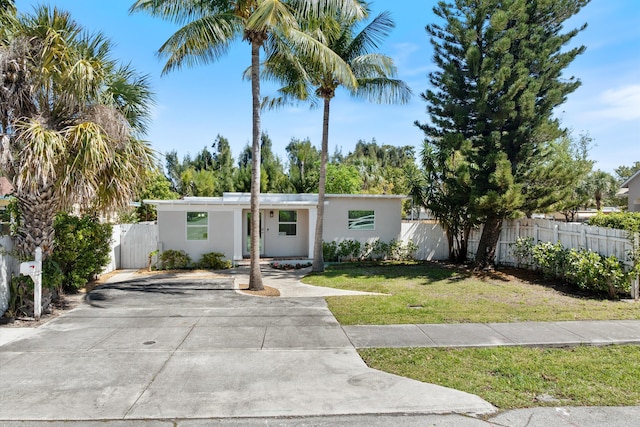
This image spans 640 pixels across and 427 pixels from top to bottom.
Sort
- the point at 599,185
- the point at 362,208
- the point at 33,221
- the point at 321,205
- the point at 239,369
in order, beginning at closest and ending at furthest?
the point at 239,369 < the point at 33,221 < the point at 321,205 < the point at 362,208 < the point at 599,185

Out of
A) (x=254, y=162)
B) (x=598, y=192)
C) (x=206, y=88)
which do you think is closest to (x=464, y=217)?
(x=254, y=162)

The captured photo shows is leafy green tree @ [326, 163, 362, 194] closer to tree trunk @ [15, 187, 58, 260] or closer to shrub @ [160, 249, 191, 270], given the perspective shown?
shrub @ [160, 249, 191, 270]

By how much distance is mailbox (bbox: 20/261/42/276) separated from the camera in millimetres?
7250

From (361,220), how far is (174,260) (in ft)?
24.6

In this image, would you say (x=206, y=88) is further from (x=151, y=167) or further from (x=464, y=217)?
(x=464, y=217)

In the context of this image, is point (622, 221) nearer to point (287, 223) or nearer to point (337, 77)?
point (337, 77)

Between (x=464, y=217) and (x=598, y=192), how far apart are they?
24.1 m

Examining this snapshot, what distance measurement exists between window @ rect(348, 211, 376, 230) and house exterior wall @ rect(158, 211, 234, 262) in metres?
4.91

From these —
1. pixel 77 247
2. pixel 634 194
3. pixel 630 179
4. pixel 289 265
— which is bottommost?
pixel 289 265

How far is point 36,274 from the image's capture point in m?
7.34

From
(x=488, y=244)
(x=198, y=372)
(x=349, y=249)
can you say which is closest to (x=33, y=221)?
(x=198, y=372)

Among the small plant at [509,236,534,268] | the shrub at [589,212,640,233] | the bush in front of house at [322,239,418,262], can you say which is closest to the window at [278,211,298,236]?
the bush in front of house at [322,239,418,262]

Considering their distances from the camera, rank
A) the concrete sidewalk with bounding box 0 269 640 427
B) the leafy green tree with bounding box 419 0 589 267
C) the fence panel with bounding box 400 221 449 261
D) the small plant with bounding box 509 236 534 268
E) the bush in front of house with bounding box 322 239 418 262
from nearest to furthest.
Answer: the concrete sidewalk with bounding box 0 269 640 427 → the leafy green tree with bounding box 419 0 589 267 → the small plant with bounding box 509 236 534 268 → the bush in front of house with bounding box 322 239 418 262 → the fence panel with bounding box 400 221 449 261

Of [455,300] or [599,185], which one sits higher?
[599,185]
